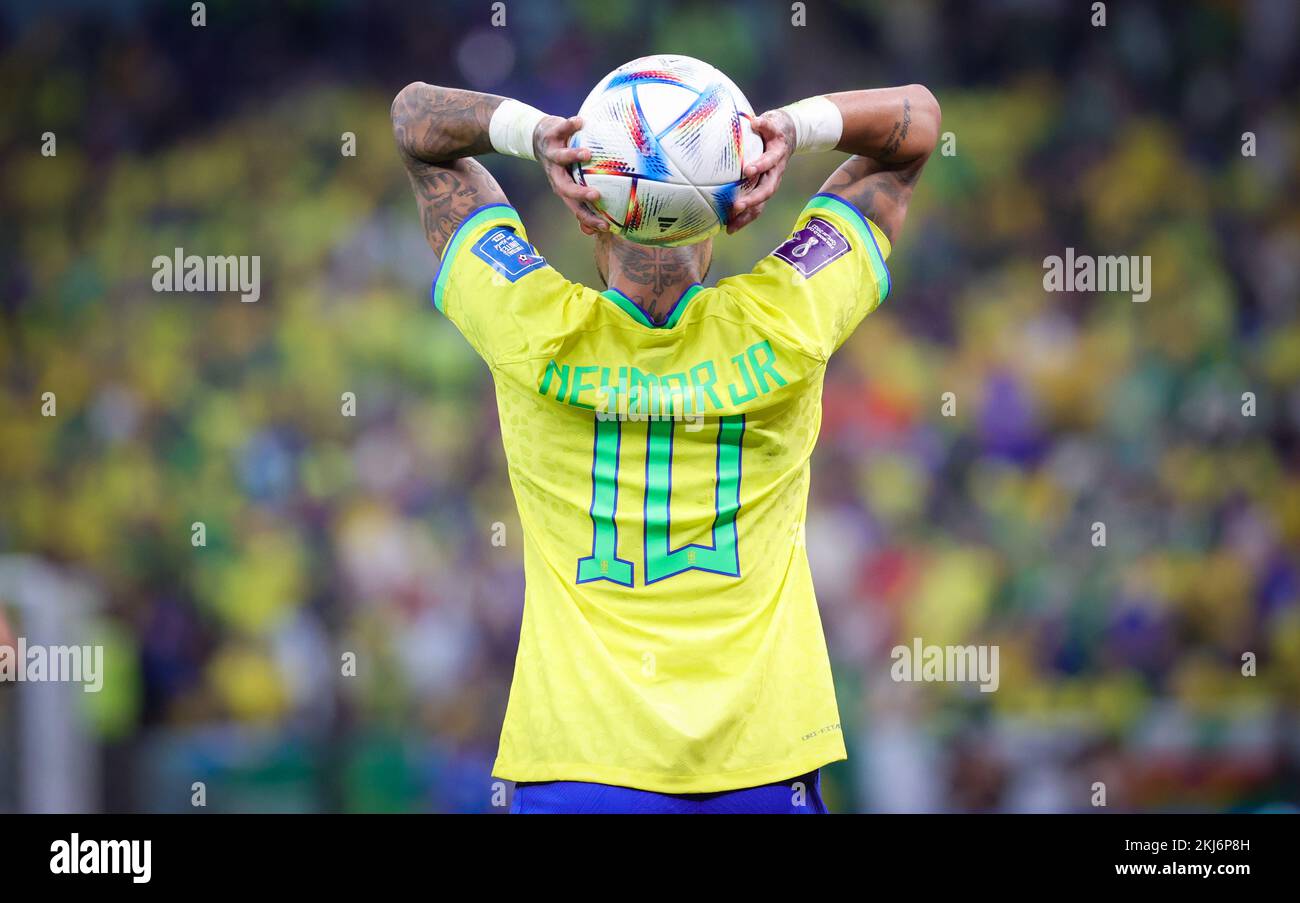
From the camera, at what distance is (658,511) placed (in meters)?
2.49

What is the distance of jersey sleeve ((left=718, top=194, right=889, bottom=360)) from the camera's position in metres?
2.52

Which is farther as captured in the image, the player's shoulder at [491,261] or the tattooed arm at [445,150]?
the tattooed arm at [445,150]

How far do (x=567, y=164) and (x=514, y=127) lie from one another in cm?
25

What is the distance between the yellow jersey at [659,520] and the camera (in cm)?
246

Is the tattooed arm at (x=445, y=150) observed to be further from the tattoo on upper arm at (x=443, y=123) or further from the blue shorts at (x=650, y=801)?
the blue shorts at (x=650, y=801)

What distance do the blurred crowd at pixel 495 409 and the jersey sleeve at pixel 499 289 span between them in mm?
4424

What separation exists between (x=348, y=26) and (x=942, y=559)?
458 centimetres

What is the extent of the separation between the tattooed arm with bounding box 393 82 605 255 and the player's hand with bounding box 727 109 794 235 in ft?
1.63

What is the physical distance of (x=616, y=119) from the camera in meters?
2.45
